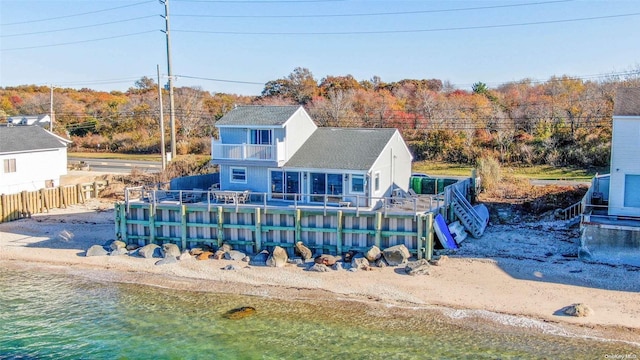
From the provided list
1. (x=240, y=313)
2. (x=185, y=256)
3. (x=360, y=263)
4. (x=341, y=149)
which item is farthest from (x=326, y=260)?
(x=341, y=149)

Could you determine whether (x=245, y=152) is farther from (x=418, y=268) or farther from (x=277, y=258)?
(x=418, y=268)

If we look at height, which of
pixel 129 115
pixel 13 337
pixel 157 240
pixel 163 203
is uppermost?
pixel 129 115

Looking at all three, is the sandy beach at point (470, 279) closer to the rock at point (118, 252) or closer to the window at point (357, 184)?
the rock at point (118, 252)

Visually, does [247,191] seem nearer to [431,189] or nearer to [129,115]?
[431,189]

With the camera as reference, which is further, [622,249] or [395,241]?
[395,241]

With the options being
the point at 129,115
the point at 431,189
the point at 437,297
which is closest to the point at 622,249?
the point at 437,297

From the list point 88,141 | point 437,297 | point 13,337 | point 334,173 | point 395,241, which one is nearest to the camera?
point 13,337

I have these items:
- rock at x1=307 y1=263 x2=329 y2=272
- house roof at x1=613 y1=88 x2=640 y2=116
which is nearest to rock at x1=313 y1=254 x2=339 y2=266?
rock at x1=307 y1=263 x2=329 y2=272
